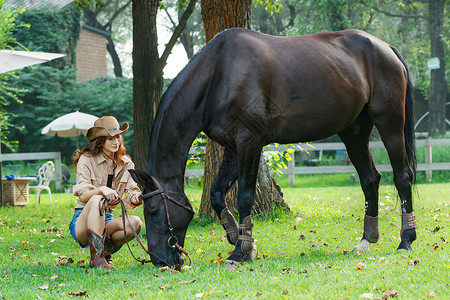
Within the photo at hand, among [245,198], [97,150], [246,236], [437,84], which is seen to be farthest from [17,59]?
[437,84]

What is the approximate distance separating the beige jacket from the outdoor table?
325 inches

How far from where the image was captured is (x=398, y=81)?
5621 mm

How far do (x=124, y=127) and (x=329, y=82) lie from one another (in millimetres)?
1976

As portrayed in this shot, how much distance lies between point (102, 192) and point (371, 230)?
275 centimetres

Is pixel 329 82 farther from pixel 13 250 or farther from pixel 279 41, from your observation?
pixel 13 250

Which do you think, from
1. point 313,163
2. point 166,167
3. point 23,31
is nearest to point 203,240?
point 166,167

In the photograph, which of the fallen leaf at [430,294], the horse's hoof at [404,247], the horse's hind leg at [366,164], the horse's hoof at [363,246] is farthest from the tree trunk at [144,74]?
the fallen leaf at [430,294]

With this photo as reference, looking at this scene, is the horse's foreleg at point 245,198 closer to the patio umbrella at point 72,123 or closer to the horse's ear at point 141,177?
the horse's ear at point 141,177

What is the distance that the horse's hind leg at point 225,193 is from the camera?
17.4ft

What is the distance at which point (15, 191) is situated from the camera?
12.8 m

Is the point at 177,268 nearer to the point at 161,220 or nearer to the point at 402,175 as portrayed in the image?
the point at 161,220

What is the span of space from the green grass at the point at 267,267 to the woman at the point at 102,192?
262 millimetres

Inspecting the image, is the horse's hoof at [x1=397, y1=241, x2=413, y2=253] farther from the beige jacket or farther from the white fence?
the white fence

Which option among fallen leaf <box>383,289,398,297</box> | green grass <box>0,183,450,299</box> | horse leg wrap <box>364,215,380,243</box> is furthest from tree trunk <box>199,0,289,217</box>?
fallen leaf <box>383,289,398,297</box>
